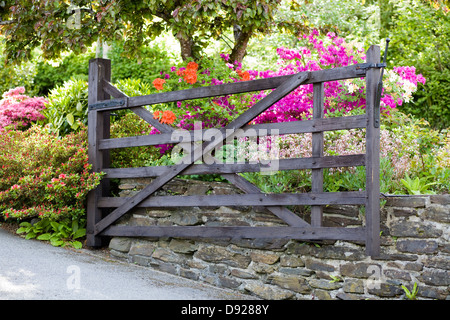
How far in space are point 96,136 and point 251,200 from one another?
7.14ft

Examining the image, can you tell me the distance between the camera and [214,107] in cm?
567

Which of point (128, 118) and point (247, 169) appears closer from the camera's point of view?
point (247, 169)

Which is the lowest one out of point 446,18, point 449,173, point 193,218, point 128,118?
point 193,218

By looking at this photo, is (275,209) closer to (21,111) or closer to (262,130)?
(262,130)

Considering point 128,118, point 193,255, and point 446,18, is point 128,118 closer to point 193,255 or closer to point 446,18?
point 193,255

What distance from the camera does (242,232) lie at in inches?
188

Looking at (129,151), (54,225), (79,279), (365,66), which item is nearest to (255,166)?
(365,66)

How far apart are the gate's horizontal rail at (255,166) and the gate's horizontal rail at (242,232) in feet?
1.79

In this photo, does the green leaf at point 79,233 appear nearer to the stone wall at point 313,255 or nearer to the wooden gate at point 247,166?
the wooden gate at point 247,166

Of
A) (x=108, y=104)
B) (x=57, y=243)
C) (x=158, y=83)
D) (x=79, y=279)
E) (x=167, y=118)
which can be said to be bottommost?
(x=79, y=279)

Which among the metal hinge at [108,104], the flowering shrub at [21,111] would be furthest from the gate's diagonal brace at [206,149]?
the flowering shrub at [21,111]

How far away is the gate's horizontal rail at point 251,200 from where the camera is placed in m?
4.29
